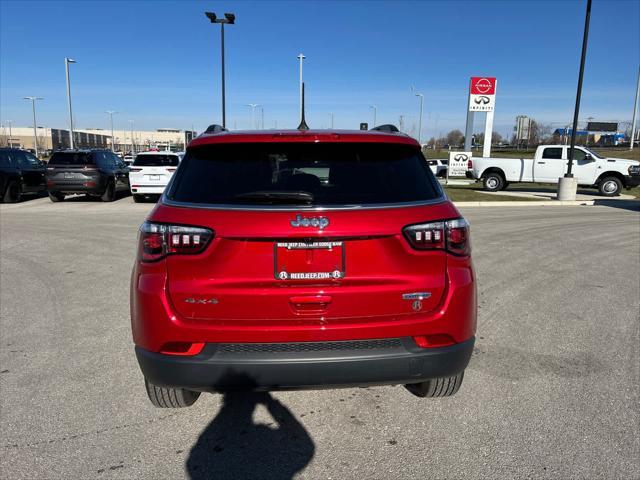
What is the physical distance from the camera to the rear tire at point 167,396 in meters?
2.97

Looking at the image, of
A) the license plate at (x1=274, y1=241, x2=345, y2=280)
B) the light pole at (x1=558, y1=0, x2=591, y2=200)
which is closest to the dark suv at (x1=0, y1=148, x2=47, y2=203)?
the license plate at (x1=274, y1=241, x2=345, y2=280)

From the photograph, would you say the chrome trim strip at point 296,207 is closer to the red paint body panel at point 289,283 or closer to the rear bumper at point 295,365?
the red paint body panel at point 289,283

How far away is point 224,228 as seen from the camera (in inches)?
96.7

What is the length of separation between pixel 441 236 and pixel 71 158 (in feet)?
53.1

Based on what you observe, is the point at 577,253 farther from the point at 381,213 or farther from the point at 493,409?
the point at 381,213

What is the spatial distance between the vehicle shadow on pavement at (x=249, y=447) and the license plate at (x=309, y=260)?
104cm

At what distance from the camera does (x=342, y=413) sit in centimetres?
315

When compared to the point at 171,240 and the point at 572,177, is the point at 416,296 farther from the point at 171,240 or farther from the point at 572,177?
the point at 572,177

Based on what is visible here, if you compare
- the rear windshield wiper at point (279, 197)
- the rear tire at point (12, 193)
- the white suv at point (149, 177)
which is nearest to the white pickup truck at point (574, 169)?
the white suv at point (149, 177)

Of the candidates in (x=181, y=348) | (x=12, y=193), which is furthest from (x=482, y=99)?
(x=181, y=348)

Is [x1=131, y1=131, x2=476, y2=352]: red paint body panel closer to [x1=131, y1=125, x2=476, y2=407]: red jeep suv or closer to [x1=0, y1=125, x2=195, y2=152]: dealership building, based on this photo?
[x1=131, y1=125, x2=476, y2=407]: red jeep suv

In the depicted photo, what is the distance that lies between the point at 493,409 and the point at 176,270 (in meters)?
2.24

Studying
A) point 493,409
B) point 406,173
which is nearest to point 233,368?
point 406,173

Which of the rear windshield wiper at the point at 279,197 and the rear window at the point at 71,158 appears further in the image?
the rear window at the point at 71,158
